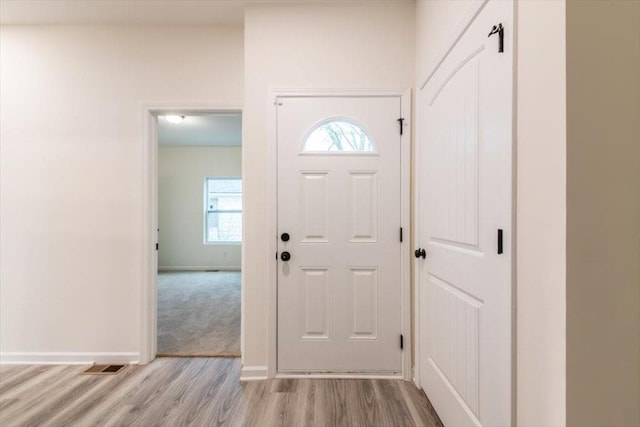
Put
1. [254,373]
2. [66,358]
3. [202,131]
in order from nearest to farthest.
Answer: [254,373] → [66,358] → [202,131]

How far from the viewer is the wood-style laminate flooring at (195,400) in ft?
5.83

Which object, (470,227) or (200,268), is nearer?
(470,227)

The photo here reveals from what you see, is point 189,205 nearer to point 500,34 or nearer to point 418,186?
point 418,186

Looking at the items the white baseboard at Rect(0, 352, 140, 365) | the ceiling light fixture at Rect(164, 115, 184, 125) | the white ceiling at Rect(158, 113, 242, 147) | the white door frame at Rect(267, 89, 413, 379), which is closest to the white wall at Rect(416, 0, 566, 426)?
the white door frame at Rect(267, 89, 413, 379)

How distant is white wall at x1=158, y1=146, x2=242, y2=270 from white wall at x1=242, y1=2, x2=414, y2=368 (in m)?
4.73

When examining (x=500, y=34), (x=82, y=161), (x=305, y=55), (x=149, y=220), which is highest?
(x=305, y=55)

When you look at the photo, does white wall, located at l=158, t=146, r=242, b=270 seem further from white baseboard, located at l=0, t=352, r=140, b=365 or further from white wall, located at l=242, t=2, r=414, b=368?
white wall, located at l=242, t=2, r=414, b=368

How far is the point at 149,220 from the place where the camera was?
253 cm

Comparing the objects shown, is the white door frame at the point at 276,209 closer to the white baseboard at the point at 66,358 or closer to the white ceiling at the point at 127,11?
the white ceiling at the point at 127,11

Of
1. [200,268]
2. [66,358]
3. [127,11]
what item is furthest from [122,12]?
[200,268]

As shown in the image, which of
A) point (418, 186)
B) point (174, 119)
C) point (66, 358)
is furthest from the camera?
point (174, 119)

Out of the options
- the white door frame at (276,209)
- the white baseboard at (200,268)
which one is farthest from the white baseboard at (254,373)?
the white baseboard at (200,268)

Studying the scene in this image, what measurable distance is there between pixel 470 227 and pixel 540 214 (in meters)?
0.43

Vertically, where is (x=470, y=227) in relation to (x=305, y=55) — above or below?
below
